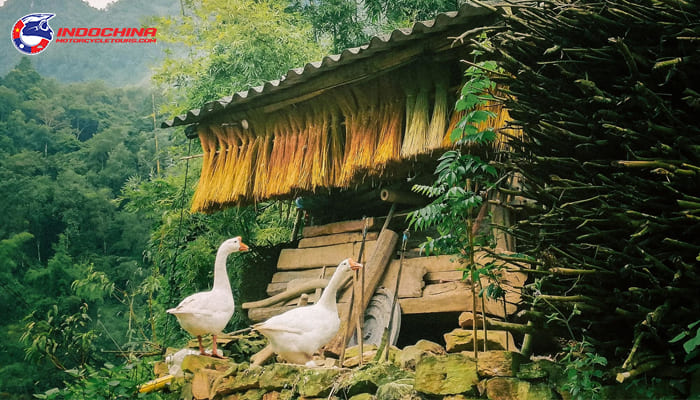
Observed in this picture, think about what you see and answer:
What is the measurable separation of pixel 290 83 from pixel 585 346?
394cm

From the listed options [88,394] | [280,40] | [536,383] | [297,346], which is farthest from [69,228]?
[536,383]

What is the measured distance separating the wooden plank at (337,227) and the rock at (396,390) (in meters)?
2.50

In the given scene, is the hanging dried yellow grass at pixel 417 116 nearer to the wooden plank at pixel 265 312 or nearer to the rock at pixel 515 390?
the wooden plank at pixel 265 312

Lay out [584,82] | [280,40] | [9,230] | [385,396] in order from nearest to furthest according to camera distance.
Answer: [584,82]
[385,396]
[280,40]
[9,230]

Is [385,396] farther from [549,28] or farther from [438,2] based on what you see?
[438,2]

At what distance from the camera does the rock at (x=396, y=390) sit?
3914mm

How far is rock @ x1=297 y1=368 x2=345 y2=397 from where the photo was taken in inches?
174

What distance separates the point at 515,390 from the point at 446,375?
434mm

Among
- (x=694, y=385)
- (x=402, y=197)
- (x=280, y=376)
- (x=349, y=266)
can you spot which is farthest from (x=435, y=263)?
(x=694, y=385)

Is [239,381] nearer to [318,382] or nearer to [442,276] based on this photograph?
[318,382]

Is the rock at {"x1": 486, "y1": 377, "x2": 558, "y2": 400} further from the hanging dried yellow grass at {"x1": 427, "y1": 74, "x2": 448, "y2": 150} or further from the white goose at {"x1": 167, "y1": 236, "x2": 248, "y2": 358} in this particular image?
the white goose at {"x1": 167, "y1": 236, "x2": 248, "y2": 358}

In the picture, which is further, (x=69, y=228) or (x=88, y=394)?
(x=69, y=228)

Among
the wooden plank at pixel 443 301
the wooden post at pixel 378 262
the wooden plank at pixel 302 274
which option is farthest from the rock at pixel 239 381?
the wooden plank at pixel 302 274

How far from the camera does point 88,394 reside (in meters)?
5.77
